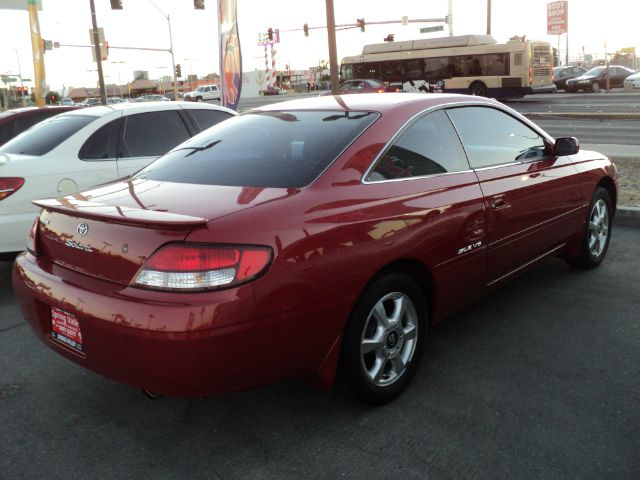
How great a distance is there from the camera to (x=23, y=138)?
589cm

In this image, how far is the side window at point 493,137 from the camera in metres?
3.80

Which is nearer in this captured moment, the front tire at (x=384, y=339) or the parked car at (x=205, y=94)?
the front tire at (x=384, y=339)

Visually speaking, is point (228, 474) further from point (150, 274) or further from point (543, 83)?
point (543, 83)

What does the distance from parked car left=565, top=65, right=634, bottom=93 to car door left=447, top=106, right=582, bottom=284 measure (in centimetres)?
3429

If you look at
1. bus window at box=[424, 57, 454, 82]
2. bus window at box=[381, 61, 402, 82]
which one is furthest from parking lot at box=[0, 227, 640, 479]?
bus window at box=[381, 61, 402, 82]

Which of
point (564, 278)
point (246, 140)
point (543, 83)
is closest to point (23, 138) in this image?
point (246, 140)

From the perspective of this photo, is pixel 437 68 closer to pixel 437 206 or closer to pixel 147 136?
pixel 147 136

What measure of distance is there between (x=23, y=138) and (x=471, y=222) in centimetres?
443

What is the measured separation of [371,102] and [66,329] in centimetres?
203

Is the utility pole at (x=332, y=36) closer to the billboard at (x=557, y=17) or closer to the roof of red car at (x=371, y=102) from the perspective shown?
the roof of red car at (x=371, y=102)

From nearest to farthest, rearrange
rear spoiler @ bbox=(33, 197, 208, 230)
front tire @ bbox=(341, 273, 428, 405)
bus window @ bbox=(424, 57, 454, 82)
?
rear spoiler @ bbox=(33, 197, 208, 230) → front tire @ bbox=(341, 273, 428, 405) → bus window @ bbox=(424, 57, 454, 82)

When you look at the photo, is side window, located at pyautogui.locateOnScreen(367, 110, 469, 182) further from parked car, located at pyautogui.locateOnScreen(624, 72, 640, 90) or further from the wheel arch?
parked car, located at pyautogui.locateOnScreen(624, 72, 640, 90)

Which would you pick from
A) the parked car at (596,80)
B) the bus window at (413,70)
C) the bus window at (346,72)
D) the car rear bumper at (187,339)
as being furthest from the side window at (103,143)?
the parked car at (596,80)

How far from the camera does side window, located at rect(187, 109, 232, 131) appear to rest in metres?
6.44
